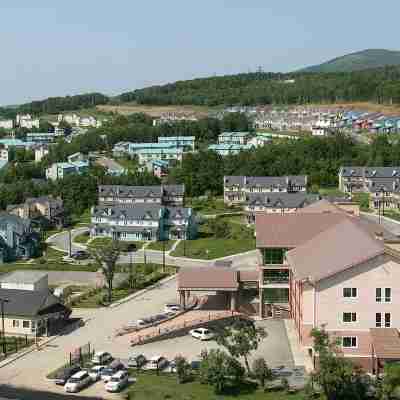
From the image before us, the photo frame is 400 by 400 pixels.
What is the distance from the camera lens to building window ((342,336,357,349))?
23989 millimetres

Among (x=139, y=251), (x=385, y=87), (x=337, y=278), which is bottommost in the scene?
(x=139, y=251)

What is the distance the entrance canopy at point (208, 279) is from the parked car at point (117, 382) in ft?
26.5

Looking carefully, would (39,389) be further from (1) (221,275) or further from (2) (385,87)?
(2) (385,87)

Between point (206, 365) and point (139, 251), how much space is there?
24.8 m

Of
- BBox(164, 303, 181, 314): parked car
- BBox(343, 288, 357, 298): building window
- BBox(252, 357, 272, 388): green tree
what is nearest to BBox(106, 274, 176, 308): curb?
BBox(164, 303, 181, 314): parked car

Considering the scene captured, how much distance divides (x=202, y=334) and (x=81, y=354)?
14.8 feet

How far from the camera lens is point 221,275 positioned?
3114cm

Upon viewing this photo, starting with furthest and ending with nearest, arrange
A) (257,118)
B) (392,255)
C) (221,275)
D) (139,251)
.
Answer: (257,118), (139,251), (221,275), (392,255)

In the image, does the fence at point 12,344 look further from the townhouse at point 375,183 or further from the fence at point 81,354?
the townhouse at point 375,183

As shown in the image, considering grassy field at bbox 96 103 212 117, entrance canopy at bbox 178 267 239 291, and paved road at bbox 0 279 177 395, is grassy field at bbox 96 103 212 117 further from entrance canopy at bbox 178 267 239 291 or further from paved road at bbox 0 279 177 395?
entrance canopy at bbox 178 267 239 291

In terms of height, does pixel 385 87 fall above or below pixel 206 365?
above

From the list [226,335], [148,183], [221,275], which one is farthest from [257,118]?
[226,335]

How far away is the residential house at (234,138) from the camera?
299 feet

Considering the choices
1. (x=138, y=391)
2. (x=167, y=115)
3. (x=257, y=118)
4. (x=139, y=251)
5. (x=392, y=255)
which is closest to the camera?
(x=138, y=391)
